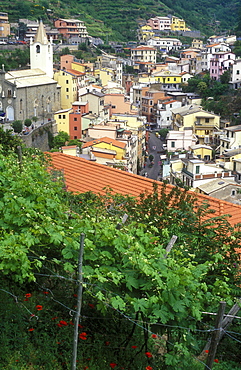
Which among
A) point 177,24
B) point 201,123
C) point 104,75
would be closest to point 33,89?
point 201,123

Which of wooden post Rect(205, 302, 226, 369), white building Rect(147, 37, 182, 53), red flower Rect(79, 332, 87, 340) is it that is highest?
white building Rect(147, 37, 182, 53)

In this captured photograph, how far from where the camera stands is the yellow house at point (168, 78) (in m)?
69.2

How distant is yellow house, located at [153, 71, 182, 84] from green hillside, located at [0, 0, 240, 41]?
25.9m

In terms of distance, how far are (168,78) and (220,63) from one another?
7.63 m

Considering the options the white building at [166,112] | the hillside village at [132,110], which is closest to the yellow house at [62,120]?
the hillside village at [132,110]

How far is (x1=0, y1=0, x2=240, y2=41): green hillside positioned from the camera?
87.2 meters

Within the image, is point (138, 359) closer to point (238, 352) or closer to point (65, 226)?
point (238, 352)

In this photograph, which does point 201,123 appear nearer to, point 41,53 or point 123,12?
point 41,53

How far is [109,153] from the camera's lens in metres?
31.2

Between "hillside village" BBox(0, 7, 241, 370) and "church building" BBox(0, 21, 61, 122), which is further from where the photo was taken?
"church building" BBox(0, 21, 61, 122)

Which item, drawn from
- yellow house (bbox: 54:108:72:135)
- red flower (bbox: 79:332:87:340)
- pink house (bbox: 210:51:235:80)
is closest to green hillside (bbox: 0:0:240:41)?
pink house (bbox: 210:51:235:80)

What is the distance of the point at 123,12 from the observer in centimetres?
10256

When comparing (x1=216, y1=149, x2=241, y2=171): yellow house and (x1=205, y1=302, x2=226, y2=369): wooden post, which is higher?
(x1=205, y1=302, x2=226, y2=369): wooden post

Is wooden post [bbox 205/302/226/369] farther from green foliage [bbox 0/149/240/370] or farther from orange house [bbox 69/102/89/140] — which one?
orange house [bbox 69/102/89/140]
